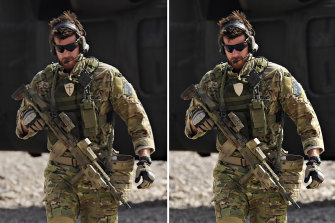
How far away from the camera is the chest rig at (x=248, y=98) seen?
6.81 meters

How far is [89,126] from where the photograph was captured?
6.89 metres

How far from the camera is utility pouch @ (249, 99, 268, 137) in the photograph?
268 inches

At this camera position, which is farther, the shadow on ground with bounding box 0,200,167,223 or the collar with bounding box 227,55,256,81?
the shadow on ground with bounding box 0,200,167,223

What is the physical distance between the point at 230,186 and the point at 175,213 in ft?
16.2

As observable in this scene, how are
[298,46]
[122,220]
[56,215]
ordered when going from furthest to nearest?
[122,220] < [298,46] < [56,215]

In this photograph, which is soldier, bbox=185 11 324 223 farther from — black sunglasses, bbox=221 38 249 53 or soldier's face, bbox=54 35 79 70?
soldier's face, bbox=54 35 79 70

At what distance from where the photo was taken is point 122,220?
11070mm

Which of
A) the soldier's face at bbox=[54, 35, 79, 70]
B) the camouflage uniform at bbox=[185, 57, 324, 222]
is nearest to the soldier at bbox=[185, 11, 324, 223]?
the camouflage uniform at bbox=[185, 57, 324, 222]

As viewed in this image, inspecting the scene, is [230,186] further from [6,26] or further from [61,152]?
[6,26]

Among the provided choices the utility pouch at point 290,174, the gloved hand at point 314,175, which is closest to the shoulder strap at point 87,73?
the utility pouch at point 290,174

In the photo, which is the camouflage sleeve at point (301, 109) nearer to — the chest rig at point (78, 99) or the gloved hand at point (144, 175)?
the gloved hand at point (144, 175)

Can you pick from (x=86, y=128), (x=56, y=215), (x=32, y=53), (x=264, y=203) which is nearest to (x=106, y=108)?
(x=86, y=128)

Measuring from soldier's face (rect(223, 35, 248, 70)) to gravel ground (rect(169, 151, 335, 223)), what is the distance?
4542mm

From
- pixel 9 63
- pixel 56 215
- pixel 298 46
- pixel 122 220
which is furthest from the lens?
pixel 122 220
